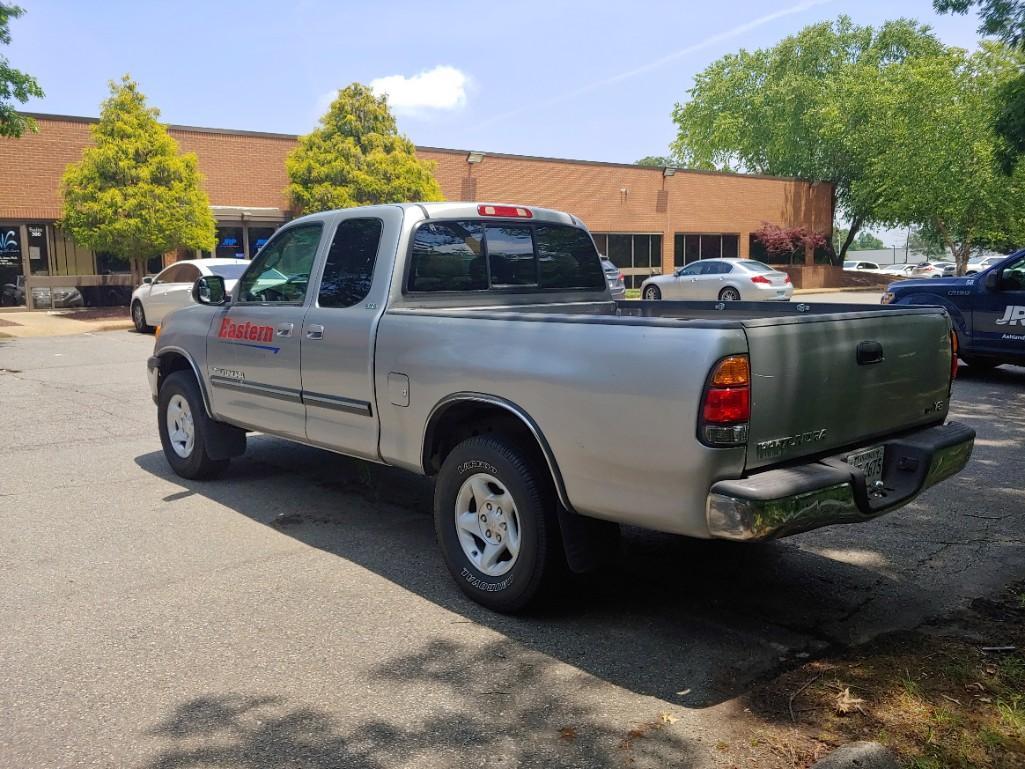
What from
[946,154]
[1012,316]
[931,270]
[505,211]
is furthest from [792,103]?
[505,211]

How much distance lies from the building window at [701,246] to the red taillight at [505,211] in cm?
3488

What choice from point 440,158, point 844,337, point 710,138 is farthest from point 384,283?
point 710,138

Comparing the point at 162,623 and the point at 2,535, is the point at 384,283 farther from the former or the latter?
the point at 2,535

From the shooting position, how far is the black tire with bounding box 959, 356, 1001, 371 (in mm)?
11711

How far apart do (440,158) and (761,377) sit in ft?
95.7

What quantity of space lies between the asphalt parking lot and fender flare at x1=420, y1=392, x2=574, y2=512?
661mm

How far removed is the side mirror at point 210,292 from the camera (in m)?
6.29

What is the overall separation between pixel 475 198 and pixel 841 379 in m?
29.4

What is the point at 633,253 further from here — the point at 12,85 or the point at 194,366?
the point at 194,366

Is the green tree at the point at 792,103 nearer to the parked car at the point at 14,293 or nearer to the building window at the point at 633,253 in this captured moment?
the building window at the point at 633,253

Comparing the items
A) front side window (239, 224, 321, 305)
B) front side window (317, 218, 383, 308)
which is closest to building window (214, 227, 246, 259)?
front side window (239, 224, 321, 305)

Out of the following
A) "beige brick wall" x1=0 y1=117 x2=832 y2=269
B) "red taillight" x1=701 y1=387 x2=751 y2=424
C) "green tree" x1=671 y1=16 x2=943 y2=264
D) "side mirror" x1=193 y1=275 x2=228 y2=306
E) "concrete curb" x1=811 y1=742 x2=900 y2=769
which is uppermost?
"green tree" x1=671 y1=16 x2=943 y2=264

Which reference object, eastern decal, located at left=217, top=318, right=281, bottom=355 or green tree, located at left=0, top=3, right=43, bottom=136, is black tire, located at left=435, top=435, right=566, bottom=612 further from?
green tree, located at left=0, top=3, right=43, bottom=136

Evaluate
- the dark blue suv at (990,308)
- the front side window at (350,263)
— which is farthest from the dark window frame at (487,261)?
the dark blue suv at (990,308)
